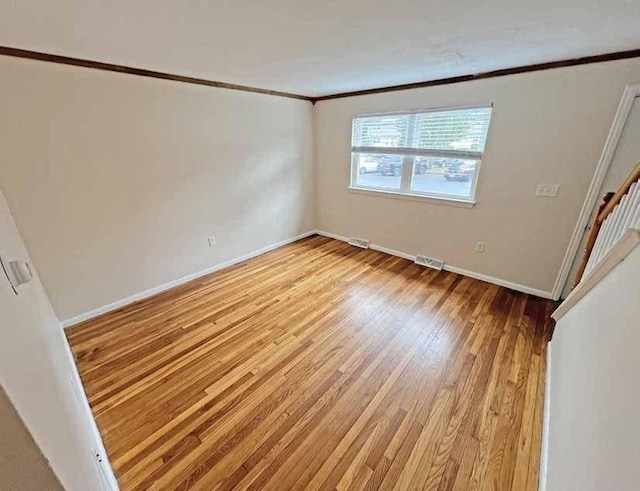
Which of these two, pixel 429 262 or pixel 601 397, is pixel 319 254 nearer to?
pixel 429 262

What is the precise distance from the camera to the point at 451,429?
1.53 m

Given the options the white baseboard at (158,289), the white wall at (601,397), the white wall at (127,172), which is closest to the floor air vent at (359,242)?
the white baseboard at (158,289)

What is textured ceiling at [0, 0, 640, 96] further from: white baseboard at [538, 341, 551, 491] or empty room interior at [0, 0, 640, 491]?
white baseboard at [538, 341, 551, 491]

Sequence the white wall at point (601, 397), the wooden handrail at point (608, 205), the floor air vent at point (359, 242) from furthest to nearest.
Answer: the floor air vent at point (359, 242), the wooden handrail at point (608, 205), the white wall at point (601, 397)

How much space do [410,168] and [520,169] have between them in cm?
116

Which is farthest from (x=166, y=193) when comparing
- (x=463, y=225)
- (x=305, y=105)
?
(x=463, y=225)

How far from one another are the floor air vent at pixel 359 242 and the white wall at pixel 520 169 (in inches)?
15.2

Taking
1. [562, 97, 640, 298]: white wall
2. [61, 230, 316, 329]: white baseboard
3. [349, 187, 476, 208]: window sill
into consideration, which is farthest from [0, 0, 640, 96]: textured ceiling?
[61, 230, 316, 329]: white baseboard

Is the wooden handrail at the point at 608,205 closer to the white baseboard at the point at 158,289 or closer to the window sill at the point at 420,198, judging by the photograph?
the window sill at the point at 420,198

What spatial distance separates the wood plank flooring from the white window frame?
41.4 inches

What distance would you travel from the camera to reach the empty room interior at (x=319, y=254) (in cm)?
123

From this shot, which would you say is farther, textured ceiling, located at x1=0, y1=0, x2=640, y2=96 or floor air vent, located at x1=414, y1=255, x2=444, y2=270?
floor air vent, located at x1=414, y1=255, x2=444, y2=270

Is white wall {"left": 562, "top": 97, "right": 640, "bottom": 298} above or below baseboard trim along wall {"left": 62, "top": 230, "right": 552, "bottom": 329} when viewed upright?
above

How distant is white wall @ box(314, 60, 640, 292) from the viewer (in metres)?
2.24
